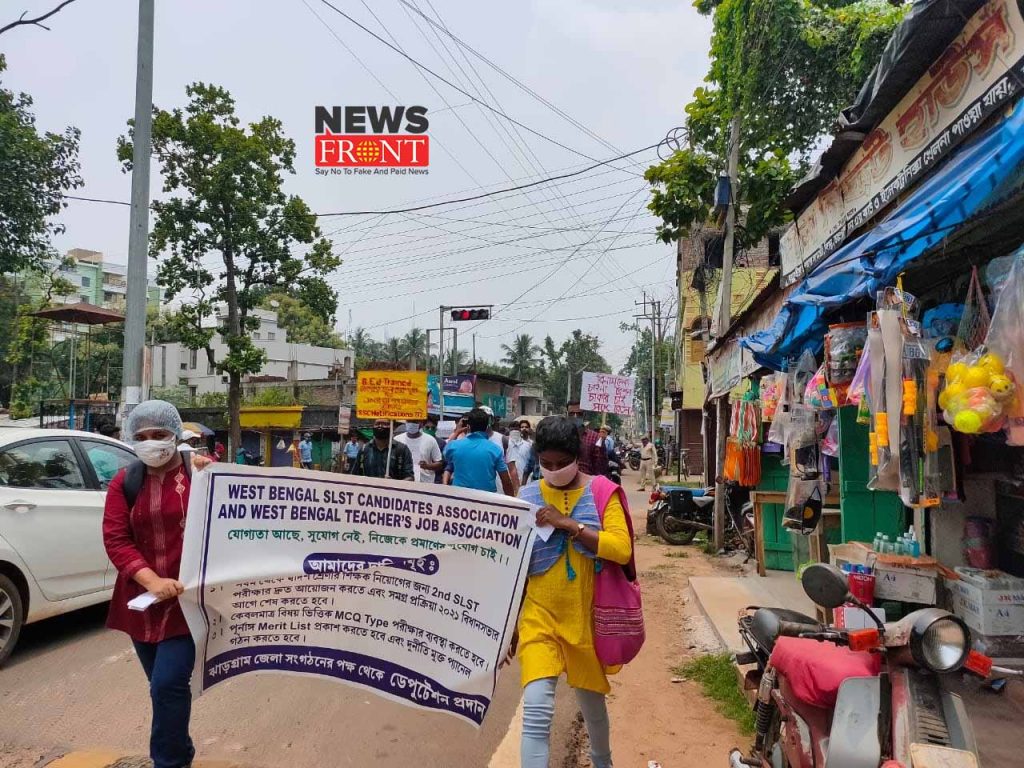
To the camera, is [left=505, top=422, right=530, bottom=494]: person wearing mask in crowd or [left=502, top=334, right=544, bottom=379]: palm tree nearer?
[left=505, top=422, right=530, bottom=494]: person wearing mask in crowd

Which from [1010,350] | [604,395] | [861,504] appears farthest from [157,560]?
[604,395]

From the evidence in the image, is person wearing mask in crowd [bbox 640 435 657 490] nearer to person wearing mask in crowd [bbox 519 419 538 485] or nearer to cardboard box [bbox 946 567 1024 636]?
person wearing mask in crowd [bbox 519 419 538 485]

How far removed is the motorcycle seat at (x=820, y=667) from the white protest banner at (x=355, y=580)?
1013 mm

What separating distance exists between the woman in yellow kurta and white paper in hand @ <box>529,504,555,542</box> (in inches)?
1.1

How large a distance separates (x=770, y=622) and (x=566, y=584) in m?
0.77

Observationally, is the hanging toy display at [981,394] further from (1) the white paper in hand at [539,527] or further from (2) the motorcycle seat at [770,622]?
(1) the white paper in hand at [539,527]

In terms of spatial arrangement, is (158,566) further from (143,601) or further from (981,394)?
(981,394)

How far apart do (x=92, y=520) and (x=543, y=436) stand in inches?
165

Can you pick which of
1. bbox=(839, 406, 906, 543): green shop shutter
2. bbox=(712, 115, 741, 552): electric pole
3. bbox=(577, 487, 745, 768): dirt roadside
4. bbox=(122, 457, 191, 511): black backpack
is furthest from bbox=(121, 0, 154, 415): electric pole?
bbox=(839, 406, 906, 543): green shop shutter

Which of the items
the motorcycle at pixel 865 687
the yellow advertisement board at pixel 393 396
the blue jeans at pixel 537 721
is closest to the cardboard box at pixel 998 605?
the motorcycle at pixel 865 687

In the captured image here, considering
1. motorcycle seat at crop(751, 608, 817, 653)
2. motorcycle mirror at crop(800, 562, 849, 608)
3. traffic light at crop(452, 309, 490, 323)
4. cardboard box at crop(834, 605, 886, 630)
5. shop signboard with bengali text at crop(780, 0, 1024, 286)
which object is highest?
traffic light at crop(452, 309, 490, 323)

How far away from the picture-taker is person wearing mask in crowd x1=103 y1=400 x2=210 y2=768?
278cm

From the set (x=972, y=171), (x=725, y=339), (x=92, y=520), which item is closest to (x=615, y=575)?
(x=972, y=171)

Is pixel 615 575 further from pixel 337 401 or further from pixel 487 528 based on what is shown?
pixel 337 401
